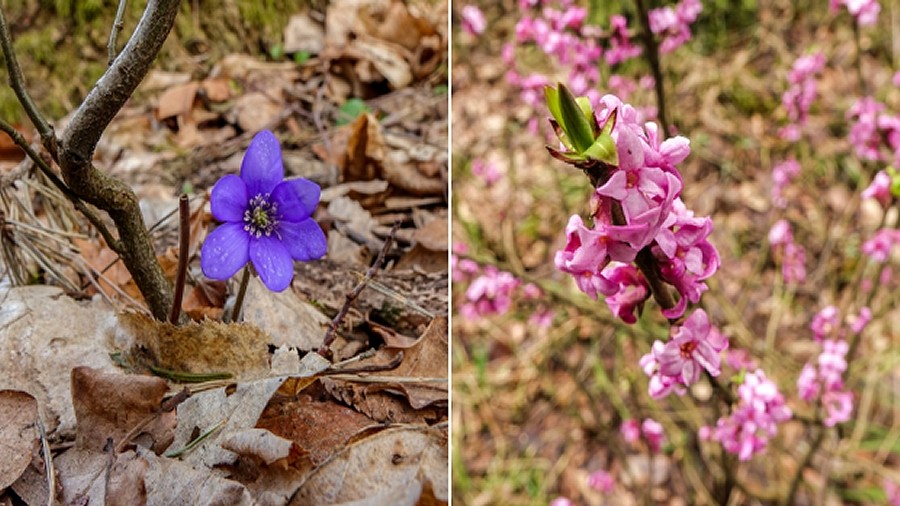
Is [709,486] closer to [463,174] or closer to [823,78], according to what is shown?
[463,174]

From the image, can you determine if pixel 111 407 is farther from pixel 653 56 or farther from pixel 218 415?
pixel 653 56

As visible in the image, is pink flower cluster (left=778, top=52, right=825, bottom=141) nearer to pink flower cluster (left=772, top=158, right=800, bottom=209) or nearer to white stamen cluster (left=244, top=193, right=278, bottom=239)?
pink flower cluster (left=772, top=158, right=800, bottom=209)

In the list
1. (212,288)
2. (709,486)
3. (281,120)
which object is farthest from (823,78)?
(212,288)

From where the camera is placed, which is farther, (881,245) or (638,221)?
(881,245)

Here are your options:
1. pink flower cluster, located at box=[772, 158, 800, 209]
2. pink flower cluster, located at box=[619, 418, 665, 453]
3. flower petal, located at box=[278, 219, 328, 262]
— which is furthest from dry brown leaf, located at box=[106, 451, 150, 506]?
pink flower cluster, located at box=[772, 158, 800, 209]

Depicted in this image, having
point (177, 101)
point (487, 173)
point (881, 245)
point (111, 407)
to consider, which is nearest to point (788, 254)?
point (881, 245)

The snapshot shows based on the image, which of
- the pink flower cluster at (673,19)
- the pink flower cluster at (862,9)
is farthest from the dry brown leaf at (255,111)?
the pink flower cluster at (862,9)
